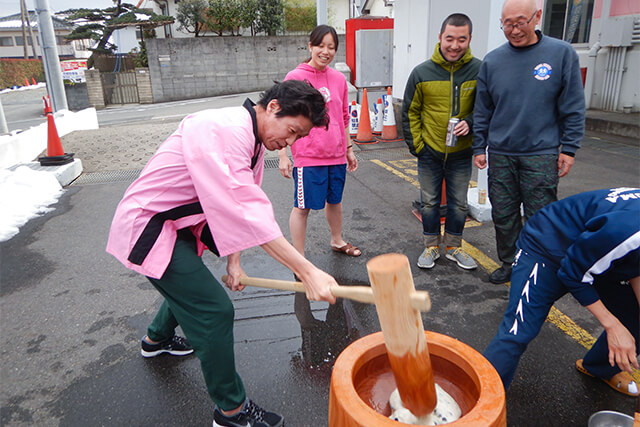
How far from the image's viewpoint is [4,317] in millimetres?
3305

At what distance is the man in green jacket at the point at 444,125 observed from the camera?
11.2 ft

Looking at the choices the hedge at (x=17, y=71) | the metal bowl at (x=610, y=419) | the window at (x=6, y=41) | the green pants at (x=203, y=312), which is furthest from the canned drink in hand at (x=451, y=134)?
the window at (x=6, y=41)

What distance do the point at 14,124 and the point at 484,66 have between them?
60.2 ft

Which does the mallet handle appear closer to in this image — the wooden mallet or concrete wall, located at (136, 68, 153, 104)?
the wooden mallet

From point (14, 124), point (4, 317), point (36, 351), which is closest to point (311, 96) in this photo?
point (36, 351)

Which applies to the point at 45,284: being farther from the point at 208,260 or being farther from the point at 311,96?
the point at 311,96

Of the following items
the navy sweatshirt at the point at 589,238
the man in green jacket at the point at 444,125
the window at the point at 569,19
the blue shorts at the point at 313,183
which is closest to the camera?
the navy sweatshirt at the point at 589,238

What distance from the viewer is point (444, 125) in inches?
140

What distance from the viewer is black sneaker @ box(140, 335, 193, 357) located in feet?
9.08

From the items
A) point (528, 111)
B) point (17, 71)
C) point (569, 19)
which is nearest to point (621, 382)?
point (528, 111)

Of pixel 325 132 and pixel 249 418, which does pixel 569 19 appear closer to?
pixel 325 132

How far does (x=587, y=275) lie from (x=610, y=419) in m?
0.84

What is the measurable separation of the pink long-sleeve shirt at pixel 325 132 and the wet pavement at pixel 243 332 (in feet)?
3.23

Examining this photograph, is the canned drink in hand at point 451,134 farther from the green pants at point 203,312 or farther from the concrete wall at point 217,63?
the concrete wall at point 217,63
